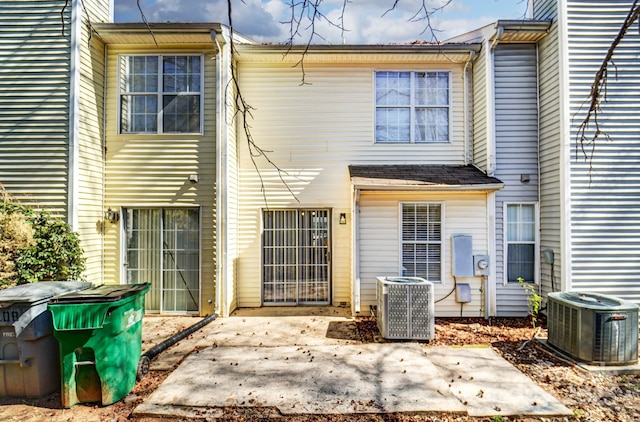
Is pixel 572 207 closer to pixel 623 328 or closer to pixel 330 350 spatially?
pixel 623 328

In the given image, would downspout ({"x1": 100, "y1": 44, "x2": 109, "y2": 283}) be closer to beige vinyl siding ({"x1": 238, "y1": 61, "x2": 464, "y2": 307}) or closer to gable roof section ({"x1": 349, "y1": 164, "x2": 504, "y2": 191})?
beige vinyl siding ({"x1": 238, "y1": 61, "x2": 464, "y2": 307})

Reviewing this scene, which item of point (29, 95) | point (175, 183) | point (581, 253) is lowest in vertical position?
point (581, 253)

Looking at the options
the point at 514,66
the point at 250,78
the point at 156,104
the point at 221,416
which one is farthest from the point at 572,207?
the point at 156,104

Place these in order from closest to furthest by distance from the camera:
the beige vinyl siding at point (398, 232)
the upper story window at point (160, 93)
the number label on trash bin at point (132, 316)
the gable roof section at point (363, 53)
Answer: the number label on trash bin at point (132, 316) < the beige vinyl siding at point (398, 232) < the upper story window at point (160, 93) < the gable roof section at point (363, 53)

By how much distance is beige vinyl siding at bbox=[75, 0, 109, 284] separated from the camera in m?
6.17

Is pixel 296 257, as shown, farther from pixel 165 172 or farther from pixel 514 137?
pixel 514 137

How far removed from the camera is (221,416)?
131 inches

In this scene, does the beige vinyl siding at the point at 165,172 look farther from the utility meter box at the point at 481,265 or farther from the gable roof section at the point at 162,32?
the utility meter box at the point at 481,265

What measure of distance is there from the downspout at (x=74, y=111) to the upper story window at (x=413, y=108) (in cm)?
612

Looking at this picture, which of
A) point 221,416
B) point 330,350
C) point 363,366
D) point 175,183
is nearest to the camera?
point 221,416

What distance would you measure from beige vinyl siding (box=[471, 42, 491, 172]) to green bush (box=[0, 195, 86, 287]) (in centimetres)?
821

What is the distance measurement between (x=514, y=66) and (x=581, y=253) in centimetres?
403

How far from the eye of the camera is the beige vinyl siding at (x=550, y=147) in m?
6.15

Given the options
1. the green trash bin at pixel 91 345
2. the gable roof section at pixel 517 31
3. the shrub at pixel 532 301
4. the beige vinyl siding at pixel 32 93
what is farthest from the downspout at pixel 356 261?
the beige vinyl siding at pixel 32 93
